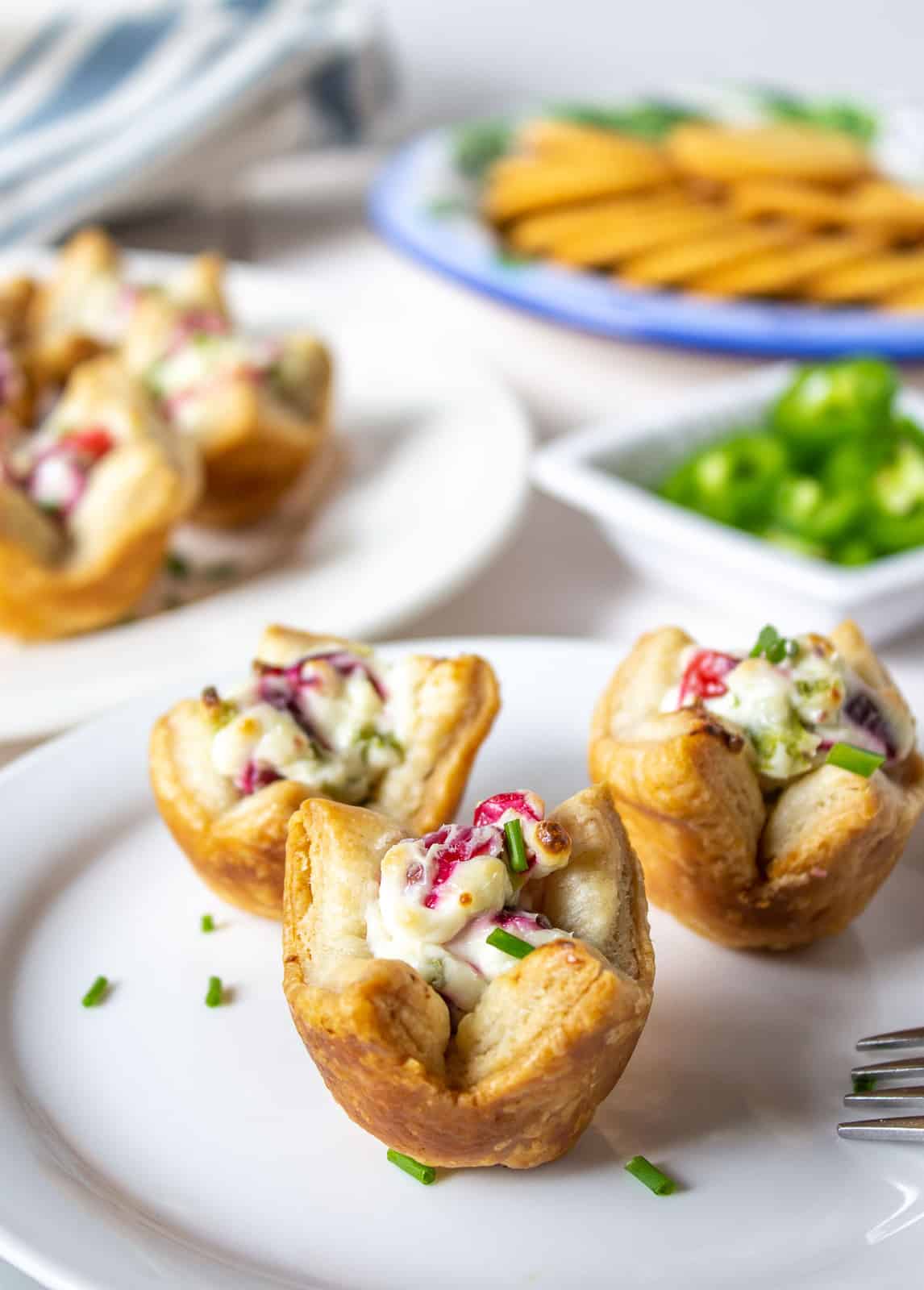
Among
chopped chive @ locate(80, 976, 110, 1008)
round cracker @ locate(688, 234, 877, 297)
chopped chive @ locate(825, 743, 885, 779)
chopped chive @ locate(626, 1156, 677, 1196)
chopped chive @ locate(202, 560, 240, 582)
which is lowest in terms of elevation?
round cracker @ locate(688, 234, 877, 297)

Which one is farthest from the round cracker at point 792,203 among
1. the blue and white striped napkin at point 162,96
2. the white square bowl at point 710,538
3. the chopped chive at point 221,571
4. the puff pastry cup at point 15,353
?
the chopped chive at point 221,571

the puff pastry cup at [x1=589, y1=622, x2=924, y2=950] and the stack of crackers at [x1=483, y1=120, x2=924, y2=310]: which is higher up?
the puff pastry cup at [x1=589, y1=622, x2=924, y2=950]

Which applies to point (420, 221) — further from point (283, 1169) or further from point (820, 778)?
point (283, 1169)

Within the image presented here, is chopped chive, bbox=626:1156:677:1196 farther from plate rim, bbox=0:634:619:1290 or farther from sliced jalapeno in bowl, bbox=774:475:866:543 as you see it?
sliced jalapeno in bowl, bbox=774:475:866:543

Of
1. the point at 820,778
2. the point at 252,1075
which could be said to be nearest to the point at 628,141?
the point at 820,778

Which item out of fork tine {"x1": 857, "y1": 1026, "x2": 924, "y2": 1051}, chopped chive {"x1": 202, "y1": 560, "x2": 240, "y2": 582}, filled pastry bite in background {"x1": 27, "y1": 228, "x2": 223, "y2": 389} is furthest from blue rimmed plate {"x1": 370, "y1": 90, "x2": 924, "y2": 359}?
fork tine {"x1": 857, "y1": 1026, "x2": 924, "y2": 1051}

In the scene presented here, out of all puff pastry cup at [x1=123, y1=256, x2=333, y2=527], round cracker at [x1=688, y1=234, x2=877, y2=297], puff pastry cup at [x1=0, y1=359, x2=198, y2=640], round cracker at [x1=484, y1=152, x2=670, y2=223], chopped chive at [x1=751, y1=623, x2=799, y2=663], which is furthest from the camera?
round cracker at [x1=484, y1=152, x2=670, y2=223]
